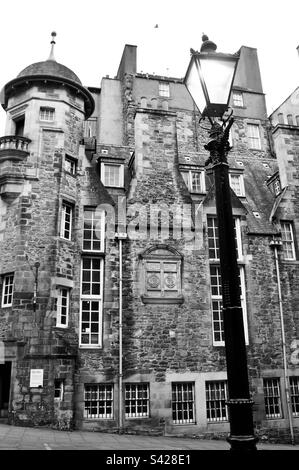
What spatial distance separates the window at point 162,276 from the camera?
16.1 metres

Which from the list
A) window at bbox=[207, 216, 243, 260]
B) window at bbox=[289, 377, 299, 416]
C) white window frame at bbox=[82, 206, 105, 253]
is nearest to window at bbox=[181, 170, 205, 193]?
window at bbox=[207, 216, 243, 260]

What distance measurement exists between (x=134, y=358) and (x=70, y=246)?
485cm

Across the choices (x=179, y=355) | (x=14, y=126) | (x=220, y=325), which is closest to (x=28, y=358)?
(x=179, y=355)

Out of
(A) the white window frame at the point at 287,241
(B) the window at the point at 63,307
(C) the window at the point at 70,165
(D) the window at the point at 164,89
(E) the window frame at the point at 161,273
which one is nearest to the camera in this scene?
(B) the window at the point at 63,307

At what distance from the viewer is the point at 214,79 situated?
187 inches

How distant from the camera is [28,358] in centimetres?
1348

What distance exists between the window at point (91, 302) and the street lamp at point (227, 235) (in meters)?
11.5

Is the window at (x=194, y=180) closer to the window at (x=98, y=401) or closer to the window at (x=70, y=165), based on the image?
the window at (x=70, y=165)

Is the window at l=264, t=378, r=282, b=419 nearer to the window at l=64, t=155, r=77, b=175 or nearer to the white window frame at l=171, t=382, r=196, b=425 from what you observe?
the white window frame at l=171, t=382, r=196, b=425

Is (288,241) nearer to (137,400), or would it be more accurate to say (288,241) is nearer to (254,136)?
(137,400)

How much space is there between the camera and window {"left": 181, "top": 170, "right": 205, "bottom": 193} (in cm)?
1869

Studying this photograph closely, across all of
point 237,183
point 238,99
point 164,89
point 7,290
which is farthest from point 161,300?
point 238,99

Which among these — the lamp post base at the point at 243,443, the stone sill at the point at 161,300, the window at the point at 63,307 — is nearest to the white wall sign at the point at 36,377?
the window at the point at 63,307

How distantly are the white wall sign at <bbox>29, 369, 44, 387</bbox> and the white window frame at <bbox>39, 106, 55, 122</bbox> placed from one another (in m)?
10.0
